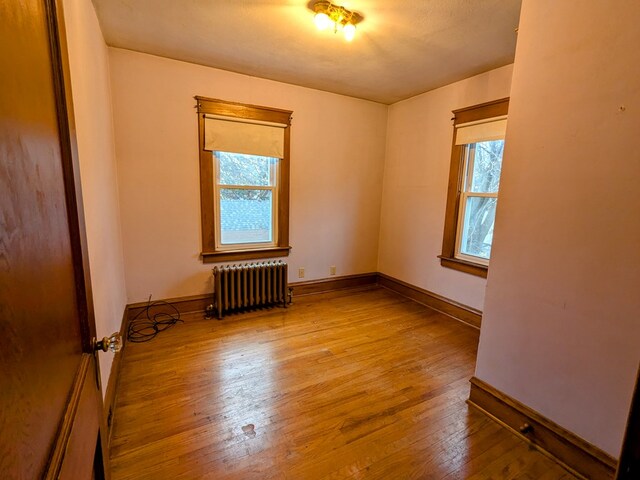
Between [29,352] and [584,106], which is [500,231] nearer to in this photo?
[584,106]

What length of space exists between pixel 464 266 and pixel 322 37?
2575mm

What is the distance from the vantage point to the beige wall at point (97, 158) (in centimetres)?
153

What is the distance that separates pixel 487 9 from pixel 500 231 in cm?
146

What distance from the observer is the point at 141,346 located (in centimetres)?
266

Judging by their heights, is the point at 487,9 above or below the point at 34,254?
above

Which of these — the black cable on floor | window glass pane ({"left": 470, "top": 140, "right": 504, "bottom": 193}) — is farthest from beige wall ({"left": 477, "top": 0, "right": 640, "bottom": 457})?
the black cable on floor

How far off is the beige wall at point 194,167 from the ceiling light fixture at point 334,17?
141cm

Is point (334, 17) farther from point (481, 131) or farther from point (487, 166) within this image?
point (487, 166)

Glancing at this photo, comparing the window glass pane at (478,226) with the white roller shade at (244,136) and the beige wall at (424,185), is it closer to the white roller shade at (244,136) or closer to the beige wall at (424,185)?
the beige wall at (424,185)

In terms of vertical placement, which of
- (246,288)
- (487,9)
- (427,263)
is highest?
(487,9)

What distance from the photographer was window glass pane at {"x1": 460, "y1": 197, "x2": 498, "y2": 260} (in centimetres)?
312

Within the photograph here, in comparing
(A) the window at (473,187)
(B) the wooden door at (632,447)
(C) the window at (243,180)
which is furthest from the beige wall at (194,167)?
(B) the wooden door at (632,447)

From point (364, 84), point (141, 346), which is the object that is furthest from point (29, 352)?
point (364, 84)

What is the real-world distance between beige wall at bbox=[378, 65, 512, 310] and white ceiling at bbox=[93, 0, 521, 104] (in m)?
0.21
